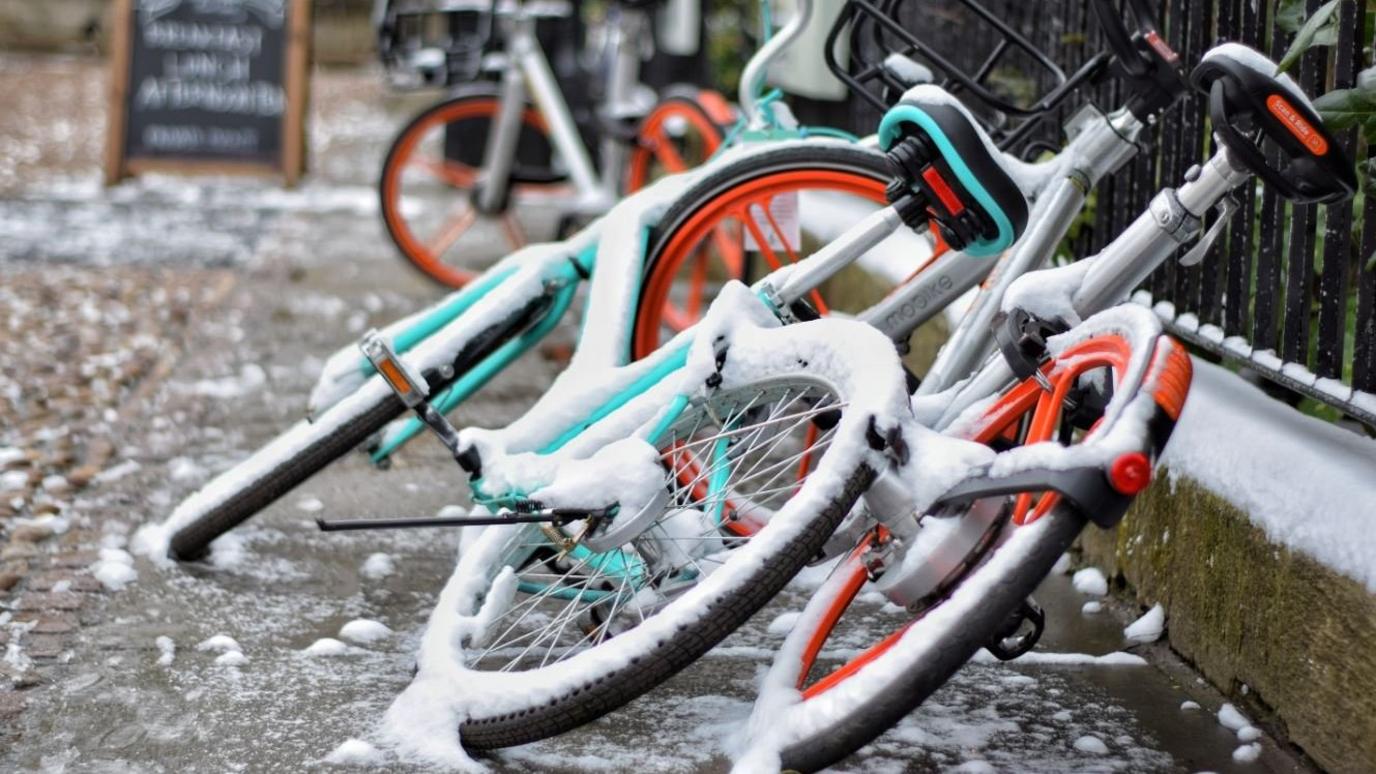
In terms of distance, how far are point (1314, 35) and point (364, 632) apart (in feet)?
6.20

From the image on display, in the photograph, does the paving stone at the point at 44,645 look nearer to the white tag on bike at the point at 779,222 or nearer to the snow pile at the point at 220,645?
the snow pile at the point at 220,645

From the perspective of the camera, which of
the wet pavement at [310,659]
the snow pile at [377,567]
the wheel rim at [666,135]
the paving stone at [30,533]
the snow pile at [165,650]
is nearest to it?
the wet pavement at [310,659]

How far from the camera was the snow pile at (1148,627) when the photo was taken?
10.0 feet

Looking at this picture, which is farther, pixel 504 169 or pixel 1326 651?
pixel 504 169

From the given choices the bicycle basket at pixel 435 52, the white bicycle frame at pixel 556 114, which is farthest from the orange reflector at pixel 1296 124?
the bicycle basket at pixel 435 52

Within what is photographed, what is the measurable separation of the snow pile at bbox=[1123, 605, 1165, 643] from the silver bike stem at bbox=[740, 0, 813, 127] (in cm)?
134

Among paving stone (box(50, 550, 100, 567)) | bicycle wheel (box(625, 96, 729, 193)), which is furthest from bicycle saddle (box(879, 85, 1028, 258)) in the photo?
bicycle wheel (box(625, 96, 729, 193))

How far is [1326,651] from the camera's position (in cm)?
247

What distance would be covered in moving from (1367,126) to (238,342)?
13.4ft

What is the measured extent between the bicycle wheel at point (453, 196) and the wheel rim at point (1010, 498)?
13.9 ft

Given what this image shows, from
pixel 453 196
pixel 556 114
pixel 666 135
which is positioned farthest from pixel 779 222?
pixel 453 196

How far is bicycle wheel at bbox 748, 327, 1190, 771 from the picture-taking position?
6.80 ft

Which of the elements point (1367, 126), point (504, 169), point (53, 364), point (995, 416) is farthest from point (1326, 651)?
point (504, 169)

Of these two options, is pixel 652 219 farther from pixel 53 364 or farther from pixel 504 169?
pixel 504 169
